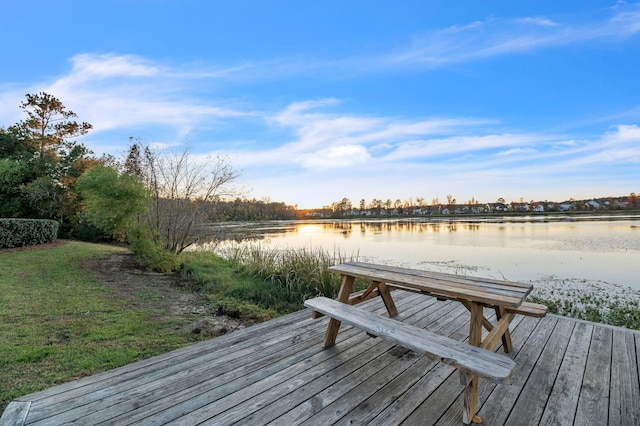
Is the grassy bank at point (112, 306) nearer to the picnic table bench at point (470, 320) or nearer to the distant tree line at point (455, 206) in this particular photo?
the picnic table bench at point (470, 320)

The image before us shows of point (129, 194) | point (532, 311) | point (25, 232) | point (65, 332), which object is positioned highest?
point (129, 194)

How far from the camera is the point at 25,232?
949cm

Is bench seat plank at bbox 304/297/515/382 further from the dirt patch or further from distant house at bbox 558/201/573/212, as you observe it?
distant house at bbox 558/201/573/212

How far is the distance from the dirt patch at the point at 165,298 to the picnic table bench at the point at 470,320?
6.09 feet

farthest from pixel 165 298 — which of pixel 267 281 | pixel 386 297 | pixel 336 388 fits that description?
pixel 336 388

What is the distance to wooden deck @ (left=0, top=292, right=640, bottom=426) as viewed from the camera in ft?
5.23

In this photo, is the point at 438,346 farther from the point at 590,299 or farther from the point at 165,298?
the point at 590,299

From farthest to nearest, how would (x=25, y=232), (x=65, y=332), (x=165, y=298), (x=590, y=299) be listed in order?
(x=25, y=232)
(x=590, y=299)
(x=165, y=298)
(x=65, y=332)

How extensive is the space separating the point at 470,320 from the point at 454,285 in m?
0.31

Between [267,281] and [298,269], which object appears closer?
[298,269]

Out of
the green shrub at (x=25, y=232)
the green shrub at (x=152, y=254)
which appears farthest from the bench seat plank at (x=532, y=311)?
the green shrub at (x=25, y=232)

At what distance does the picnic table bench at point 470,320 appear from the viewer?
1.48m

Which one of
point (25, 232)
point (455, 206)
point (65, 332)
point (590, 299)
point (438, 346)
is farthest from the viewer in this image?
point (455, 206)

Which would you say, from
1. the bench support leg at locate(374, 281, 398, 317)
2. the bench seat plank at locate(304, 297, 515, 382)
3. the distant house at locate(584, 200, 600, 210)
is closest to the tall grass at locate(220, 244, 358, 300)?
the bench support leg at locate(374, 281, 398, 317)
